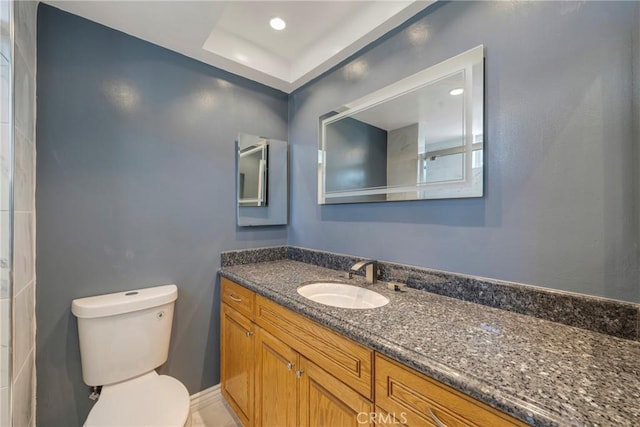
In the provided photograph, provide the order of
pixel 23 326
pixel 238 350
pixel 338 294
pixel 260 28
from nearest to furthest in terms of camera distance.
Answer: pixel 23 326, pixel 338 294, pixel 238 350, pixel 260 28

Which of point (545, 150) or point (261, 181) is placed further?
point (261, 181)

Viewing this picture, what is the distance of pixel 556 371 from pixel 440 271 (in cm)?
61

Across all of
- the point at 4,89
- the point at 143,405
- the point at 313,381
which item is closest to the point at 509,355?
the point at 313,381

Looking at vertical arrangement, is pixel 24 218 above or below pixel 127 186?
below

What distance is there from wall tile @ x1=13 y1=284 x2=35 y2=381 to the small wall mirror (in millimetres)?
1054

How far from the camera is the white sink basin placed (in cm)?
129

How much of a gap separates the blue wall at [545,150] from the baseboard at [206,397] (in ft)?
5.04

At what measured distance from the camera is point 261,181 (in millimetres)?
1972

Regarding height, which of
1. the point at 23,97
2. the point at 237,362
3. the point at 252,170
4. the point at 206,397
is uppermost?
the point at 23,97

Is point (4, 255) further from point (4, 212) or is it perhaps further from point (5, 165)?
point (5, 165)

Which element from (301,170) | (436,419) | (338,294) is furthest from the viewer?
(301,170)

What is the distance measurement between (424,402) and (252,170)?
1.69 meters

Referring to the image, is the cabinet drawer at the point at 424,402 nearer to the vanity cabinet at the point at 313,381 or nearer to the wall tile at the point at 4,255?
the vanity cabinet at the point at 313,381

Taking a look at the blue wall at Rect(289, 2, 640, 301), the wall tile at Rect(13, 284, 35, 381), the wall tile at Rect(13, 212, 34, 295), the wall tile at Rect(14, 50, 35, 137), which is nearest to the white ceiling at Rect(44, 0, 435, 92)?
the blue wall at Rect(289, 2, 640, 301)
